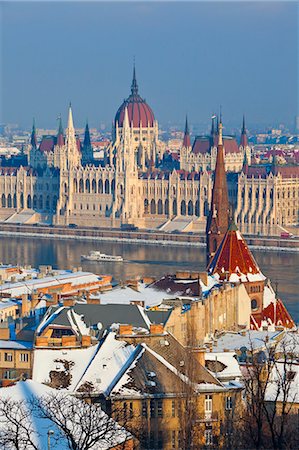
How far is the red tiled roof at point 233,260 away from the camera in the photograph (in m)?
27.7

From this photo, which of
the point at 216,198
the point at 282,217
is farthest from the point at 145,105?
the point at 216,198

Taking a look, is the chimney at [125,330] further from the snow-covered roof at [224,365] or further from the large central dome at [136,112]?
the large central dome at [136,112]

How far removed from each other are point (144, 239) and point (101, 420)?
46.5 m

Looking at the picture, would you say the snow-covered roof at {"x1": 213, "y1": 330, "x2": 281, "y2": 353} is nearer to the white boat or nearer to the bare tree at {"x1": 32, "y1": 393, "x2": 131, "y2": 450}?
the bare tree at {"x1": 32, "y1": 393, "x2": 131, "y2": 450}

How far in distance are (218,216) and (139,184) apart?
33.4 m

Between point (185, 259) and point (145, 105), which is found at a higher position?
point (145, 105)

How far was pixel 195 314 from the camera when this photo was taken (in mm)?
22016

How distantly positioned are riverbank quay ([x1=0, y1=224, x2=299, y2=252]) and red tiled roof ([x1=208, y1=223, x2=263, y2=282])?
91.4ft

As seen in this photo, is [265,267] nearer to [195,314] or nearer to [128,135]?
[128,135]

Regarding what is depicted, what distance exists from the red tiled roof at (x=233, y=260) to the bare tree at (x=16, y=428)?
502 inches

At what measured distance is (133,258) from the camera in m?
52.8

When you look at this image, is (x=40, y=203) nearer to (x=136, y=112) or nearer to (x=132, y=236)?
(x=136, y=112)

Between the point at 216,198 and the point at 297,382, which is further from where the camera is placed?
the point at 216,198

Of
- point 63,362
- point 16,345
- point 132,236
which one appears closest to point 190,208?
point 132,236
